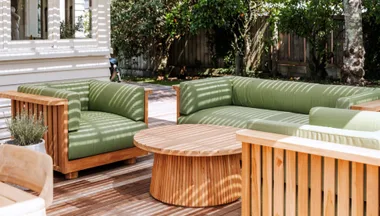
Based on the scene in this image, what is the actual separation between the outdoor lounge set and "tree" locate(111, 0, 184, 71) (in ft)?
23.1

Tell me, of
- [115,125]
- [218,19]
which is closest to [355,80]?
[218,19]

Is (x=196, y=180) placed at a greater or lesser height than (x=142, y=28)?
lesser

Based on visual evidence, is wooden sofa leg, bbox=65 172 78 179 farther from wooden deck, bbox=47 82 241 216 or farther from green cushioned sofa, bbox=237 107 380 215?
green cushioned sofa, bbox=237 107 380 215

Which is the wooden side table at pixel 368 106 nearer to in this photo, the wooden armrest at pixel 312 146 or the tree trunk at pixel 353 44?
the wooden armrest at pixel 312 146

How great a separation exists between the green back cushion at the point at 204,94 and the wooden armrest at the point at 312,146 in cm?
234

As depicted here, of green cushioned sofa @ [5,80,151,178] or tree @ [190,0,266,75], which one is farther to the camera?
tree @ [190,0,266,75]

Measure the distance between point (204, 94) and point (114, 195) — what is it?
175 cm

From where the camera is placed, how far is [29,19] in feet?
21.4

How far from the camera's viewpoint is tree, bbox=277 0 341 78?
35.8ft

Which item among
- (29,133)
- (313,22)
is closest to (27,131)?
(29,133)

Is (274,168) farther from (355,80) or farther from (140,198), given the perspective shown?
(355,80)

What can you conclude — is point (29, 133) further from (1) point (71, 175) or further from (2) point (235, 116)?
(2) point (235, 116)

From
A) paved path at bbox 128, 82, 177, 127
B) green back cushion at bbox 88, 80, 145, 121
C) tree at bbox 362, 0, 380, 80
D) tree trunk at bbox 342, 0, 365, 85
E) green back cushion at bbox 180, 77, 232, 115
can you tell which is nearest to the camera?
green back cushion at bbox 88, 80, 145, 121

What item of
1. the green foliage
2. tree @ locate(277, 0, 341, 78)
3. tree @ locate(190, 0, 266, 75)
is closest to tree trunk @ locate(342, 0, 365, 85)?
tree @ locate(277, 0, 341, 78)
